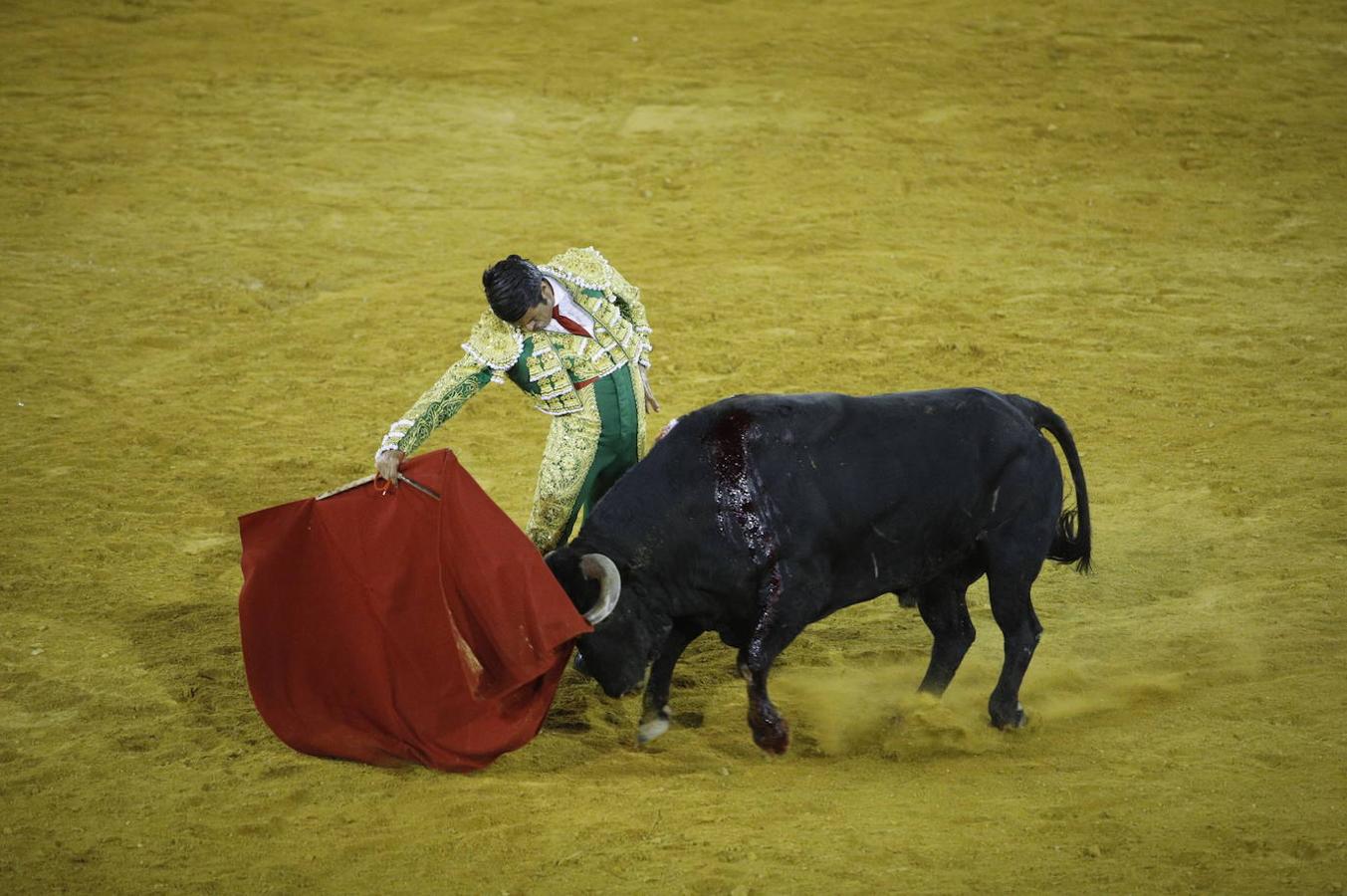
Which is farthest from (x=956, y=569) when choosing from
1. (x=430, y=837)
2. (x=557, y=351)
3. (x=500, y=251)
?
(x=500, y=251)

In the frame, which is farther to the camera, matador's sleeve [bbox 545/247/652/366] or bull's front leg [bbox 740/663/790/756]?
matador's sleeve [bbox 545/247/652/366]

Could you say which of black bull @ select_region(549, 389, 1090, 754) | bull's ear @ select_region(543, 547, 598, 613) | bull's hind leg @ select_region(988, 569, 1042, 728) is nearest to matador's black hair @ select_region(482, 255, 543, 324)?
black bull @ select_region(549, 389, 1090, 754)

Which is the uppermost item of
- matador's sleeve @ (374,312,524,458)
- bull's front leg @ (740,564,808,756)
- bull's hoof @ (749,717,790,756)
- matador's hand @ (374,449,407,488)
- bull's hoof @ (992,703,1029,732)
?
matador's sleeve @ (374,312,524,458)

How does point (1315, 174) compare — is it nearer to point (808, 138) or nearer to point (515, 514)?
point (808, 138)

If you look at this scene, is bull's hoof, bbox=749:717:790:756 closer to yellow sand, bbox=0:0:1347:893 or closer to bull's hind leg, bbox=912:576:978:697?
yellow sand, bbox=0:0:1347:893

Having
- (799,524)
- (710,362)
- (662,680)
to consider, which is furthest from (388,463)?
(710,362)

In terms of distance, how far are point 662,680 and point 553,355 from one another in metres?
1.46

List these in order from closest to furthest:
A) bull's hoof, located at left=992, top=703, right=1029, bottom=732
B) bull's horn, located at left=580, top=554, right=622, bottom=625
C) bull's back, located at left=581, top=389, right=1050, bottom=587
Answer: bull's horn, located at left=580, top=554, right=622, bottom=625
bull's back, located at left=581, top=389, right=1050, bottom=587
bull's hoof, located at left=992, top=703, right=1029, bottom=732

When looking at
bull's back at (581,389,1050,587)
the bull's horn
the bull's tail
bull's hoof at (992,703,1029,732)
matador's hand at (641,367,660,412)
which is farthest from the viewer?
matador's hand at (641,367,660,412)

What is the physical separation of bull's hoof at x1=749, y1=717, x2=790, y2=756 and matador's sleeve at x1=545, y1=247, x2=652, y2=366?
165cm

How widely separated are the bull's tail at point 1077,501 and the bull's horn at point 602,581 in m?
1.89

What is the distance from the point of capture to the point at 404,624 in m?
5.72

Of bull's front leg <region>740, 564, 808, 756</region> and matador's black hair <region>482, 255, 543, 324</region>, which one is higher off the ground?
matador's black hair <region>482, 255, 543, 324</region>

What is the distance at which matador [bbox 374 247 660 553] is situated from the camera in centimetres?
581
